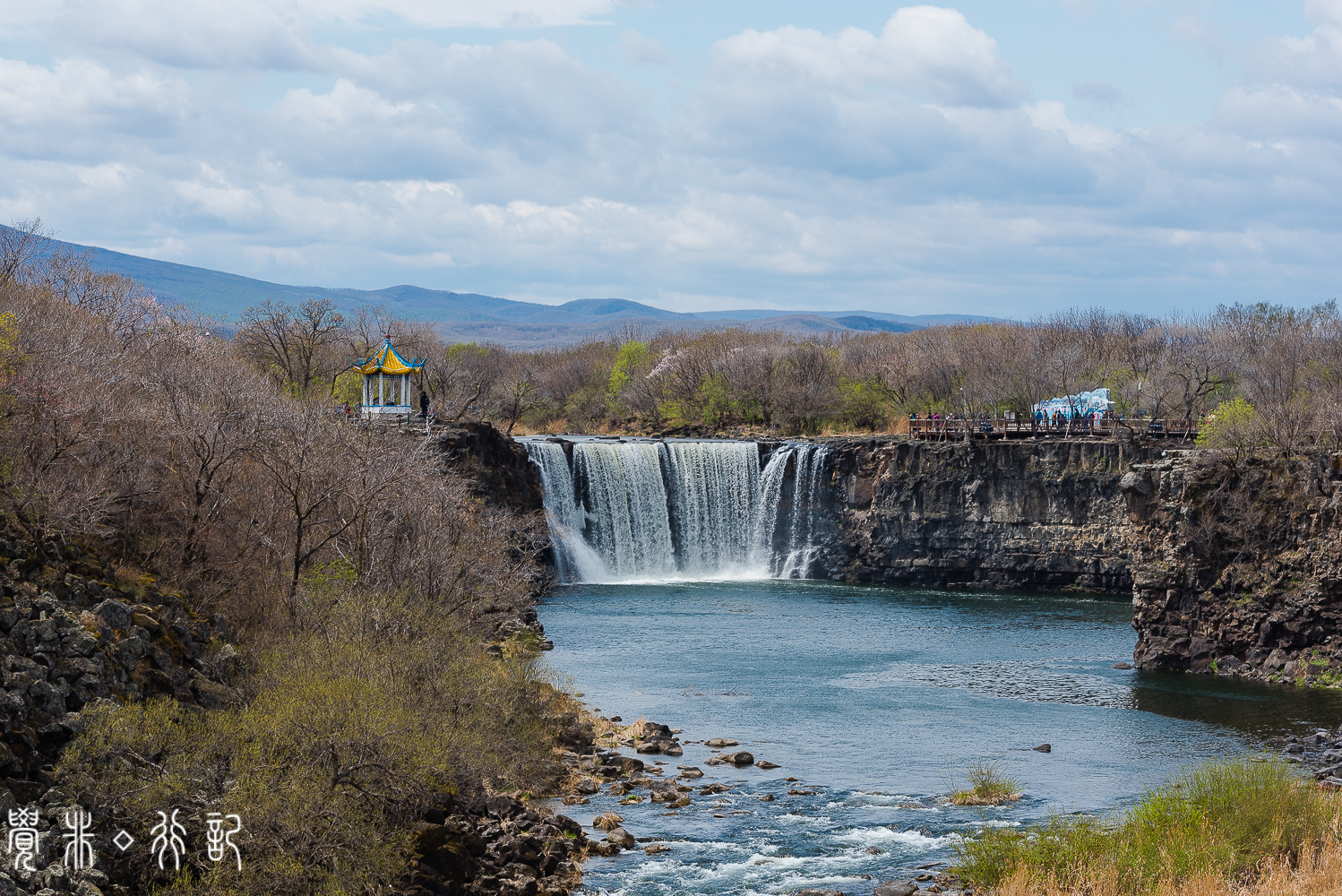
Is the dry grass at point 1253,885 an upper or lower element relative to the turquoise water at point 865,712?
upper

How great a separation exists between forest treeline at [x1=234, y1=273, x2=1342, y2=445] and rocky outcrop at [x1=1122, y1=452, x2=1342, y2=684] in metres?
12.6

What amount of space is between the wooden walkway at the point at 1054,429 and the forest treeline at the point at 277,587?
39451 millimetres

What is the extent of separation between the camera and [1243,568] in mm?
42312

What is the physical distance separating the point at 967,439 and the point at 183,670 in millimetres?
55501

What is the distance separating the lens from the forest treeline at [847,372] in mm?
69250

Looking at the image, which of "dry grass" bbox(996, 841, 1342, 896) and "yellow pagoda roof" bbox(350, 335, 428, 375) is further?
"yellow pagoda roof" bbox(350, 335, 428, 375)

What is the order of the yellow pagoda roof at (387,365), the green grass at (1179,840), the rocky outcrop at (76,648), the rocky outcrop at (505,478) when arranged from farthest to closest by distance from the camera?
the yellow pagoda roof at (387,365)
the rocky outcrop at (505,478)
the green grass at (1179,840)
the rocky outcrop at (76,648)

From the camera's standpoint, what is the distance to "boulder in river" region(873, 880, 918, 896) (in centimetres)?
2112

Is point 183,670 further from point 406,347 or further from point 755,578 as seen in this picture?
point 406,347

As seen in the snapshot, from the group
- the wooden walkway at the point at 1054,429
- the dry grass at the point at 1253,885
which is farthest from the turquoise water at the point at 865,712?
the wooden walkway at the point at 1054,429

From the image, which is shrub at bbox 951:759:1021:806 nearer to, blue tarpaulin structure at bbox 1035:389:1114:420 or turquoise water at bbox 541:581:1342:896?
turquoise water at bbox 541:581:1342:896

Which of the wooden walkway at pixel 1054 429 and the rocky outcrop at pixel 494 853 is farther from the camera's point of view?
the wooden walkway at pixel 1054 429

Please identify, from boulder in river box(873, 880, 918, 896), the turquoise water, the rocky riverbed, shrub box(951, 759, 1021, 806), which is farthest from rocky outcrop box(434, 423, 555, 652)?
boulder in river box(873, 880, 918, 896)

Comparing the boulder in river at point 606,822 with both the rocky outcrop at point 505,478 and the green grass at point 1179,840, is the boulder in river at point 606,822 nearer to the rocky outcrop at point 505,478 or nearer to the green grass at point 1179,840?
the green grass at point 1179,840
